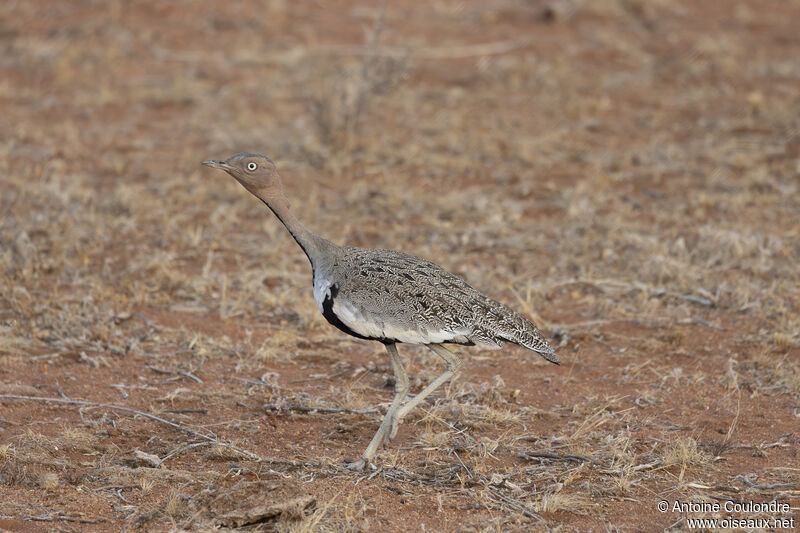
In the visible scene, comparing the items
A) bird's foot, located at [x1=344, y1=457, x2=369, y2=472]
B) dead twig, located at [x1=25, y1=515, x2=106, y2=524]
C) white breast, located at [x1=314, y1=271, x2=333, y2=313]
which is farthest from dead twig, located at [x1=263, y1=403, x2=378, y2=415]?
dead twig, located at [x1=25, y1=515, x2=106, y2=524]

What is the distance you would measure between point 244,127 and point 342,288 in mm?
7217

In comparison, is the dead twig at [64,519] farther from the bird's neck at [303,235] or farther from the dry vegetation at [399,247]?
the bird's neck at [303,235]

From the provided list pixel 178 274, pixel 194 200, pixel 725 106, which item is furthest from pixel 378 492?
pixel 725 106

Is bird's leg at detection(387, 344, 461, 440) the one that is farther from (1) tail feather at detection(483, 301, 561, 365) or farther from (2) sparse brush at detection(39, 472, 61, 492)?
(2) sparse brush at detection(39, 472, 61, 492)

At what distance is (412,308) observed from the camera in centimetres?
526

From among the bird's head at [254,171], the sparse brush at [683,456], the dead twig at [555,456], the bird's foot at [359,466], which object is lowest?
the bird's foot at [359,466]

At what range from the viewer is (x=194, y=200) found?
9.95m

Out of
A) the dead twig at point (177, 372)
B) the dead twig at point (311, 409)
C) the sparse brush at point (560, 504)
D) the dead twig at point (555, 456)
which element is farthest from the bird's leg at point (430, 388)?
the dead twig at point (177, 372)

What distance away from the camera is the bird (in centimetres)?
523

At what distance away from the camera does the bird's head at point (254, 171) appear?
5664mm

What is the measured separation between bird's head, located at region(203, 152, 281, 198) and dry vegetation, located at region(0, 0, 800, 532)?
4.72 feet

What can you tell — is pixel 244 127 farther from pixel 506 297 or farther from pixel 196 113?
pixel 506 297

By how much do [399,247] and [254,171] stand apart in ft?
11.7

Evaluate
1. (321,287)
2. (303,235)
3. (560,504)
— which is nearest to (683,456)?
(560,504)
